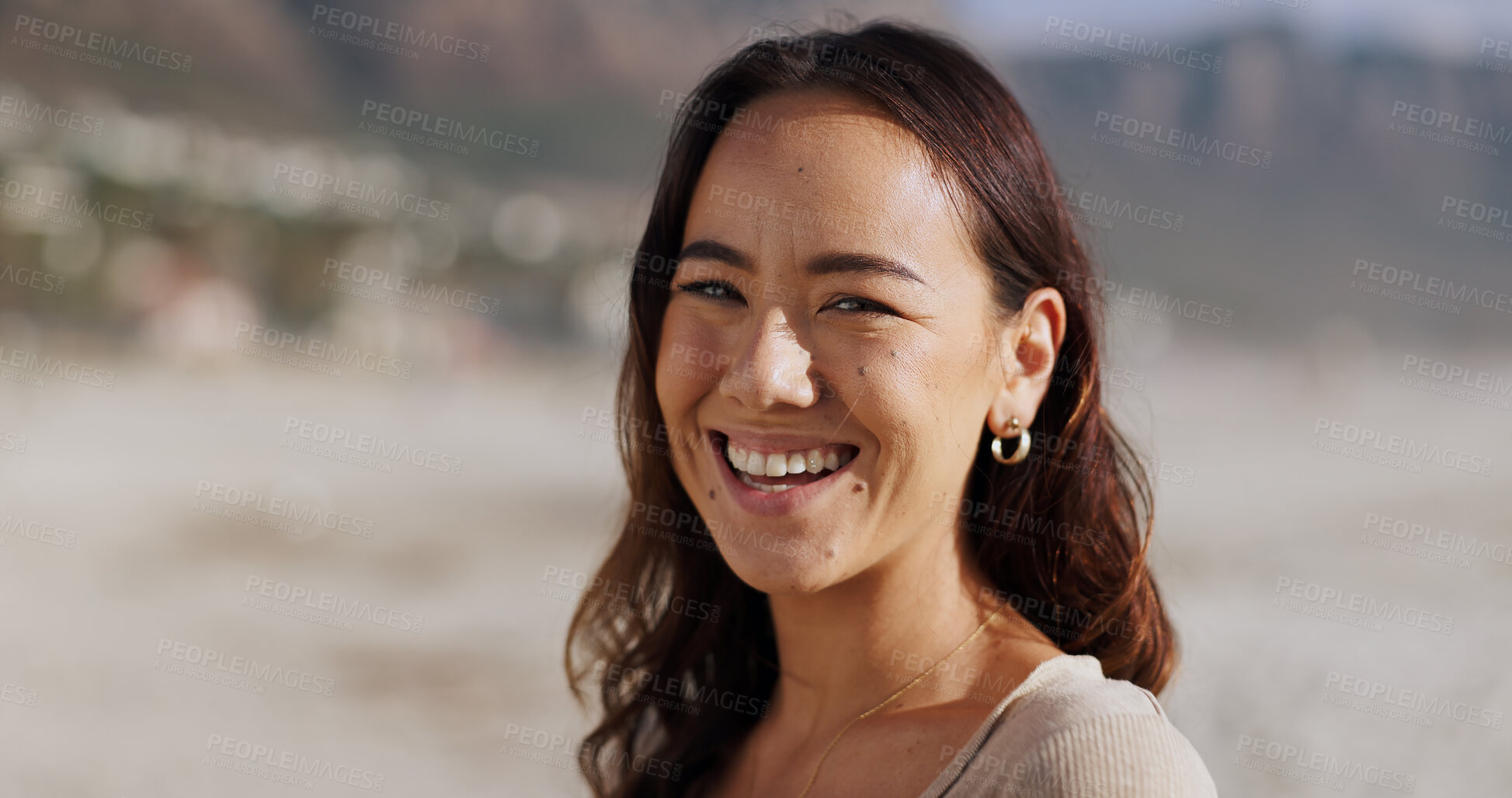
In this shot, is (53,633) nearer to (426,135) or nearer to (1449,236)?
(426,135)

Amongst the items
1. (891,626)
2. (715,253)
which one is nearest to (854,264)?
(715,253)

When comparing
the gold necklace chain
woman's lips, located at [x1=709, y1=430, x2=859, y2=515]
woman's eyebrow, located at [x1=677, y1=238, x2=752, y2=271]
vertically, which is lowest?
the gold necklace chain

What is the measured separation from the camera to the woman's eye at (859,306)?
1.68 meters

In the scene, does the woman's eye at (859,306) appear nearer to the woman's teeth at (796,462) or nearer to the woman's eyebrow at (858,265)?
the woman's eyebrow at (858,265)

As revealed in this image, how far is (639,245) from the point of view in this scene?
86.8 inches

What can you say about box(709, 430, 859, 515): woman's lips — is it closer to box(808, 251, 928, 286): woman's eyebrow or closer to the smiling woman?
the smiling woman

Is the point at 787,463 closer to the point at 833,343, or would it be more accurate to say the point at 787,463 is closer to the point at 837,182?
the point at 833,343

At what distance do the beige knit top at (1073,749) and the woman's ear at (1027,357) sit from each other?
446 mm

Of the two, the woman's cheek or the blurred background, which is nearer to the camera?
the woman's cheek

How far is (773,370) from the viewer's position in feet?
5.45

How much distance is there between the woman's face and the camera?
167 cm

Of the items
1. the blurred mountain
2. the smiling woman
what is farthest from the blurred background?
the smiling woman

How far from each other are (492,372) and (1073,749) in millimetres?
9110


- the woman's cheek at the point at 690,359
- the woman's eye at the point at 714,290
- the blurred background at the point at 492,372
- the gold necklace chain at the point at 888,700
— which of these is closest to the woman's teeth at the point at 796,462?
the woman's cheek at the point at 690,359
